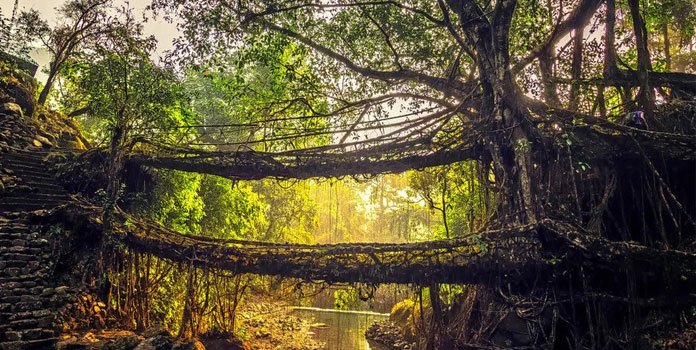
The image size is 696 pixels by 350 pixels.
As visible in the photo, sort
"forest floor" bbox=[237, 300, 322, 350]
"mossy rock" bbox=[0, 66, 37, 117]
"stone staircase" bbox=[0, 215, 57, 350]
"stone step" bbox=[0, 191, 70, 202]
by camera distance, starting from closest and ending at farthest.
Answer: "stone staircase" bbox=[0, 215, 57, 350] < "stone step" bbox=[0, 191, 70, 202] < "mossy rock" bbox=[0, 66, 37, 117] < "forest floor" bbox=[237, 300, 322, 350]

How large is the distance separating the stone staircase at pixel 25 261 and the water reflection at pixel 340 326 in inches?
337

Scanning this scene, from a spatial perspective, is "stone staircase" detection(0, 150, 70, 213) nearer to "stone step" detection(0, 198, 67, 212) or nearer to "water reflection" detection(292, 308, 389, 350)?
"stone step" detection(0, 198, 67, 212)

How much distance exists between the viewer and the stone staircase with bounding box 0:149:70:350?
634cm

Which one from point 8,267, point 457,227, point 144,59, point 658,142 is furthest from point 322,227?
point 658,142

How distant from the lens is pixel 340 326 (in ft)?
60.0

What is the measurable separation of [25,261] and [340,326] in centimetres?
1352

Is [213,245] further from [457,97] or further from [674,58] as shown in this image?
[674,58]

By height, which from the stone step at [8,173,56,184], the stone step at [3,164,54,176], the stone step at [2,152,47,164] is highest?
the stone step at [2,152,47,164]

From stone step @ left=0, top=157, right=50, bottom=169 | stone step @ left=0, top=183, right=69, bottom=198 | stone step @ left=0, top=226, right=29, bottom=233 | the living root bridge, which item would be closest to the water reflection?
the living root bridge

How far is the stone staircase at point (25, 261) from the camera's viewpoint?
6.34 meters

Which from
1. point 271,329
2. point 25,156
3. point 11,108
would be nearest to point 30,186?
point 25,156

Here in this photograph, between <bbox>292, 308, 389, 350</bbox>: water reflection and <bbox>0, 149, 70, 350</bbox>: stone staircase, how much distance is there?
28.1ft

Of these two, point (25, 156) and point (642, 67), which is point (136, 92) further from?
point (642, 67)

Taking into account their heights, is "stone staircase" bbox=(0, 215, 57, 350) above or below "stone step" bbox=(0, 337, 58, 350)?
above
